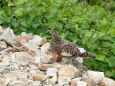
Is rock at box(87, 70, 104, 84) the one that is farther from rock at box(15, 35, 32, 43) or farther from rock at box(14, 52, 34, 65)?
rock at box(15, 35, 32, 43)

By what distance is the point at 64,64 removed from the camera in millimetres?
6914

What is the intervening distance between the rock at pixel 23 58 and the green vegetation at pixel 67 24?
1.93 meters

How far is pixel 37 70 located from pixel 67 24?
9.74ft

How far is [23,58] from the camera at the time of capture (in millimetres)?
6668

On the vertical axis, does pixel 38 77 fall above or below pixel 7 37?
below

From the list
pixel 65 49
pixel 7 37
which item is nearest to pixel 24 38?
pixel 7 37

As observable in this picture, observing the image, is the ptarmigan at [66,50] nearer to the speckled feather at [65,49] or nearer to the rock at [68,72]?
the speckled feather at [65,49]

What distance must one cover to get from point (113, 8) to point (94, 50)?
25.6 ft

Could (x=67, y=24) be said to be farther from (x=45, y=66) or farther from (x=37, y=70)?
(x=37, y=70)

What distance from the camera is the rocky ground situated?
20.0ft

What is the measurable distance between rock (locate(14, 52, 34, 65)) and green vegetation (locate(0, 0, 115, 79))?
6.33ft

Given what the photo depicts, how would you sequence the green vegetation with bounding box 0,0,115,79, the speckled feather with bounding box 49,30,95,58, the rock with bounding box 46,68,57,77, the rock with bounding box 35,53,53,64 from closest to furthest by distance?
the rock with bounding box 46,68,57,77 < the rock with bounding box 35,53,53,64 < the speckled feather with bounding box 49,30,95,58 < the green vegetation with bounding box 0,0,115,79

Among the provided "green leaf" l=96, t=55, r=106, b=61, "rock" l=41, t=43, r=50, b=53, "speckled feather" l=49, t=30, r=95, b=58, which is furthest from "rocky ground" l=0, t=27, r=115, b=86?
"green leaf" l=96, t=55, r=106, b=61

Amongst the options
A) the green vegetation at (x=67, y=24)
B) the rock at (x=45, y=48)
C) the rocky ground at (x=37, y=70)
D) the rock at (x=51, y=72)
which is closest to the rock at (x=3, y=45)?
the rocky ground at (x=37, y=70)
